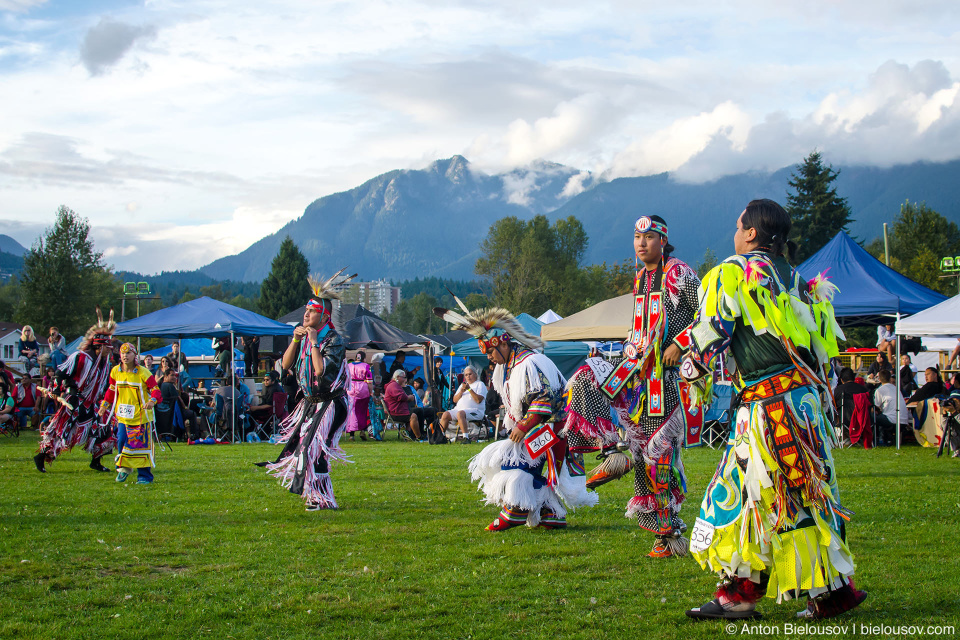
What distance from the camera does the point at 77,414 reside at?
10242 mm

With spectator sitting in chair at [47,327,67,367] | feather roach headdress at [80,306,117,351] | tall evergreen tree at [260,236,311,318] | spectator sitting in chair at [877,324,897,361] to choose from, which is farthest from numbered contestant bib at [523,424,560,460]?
tall evergreen tree at [260,236,311,318]

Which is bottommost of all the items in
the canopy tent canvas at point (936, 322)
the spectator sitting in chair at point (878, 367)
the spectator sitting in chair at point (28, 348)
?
the spectator sitting in chair at point (878, 367)

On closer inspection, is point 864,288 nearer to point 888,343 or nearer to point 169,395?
point 888,343

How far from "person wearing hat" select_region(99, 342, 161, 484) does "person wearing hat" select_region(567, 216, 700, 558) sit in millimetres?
5911

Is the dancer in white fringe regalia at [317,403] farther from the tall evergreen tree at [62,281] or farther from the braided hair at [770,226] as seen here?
the tall evergreen tree at [62,281]

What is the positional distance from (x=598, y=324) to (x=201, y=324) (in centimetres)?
859

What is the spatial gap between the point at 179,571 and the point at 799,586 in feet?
11.5

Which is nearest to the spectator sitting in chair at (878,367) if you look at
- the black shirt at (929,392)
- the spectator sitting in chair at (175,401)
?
the black shirt at (929,392)

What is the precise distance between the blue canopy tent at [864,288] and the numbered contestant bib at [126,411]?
418 inches

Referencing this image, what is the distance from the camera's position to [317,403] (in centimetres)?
715

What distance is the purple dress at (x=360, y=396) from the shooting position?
15.6 m

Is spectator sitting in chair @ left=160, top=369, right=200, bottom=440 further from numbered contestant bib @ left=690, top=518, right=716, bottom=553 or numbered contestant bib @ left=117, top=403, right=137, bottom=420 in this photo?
numbered contestant bib @ left=690, top=518, right=716, bottom=553

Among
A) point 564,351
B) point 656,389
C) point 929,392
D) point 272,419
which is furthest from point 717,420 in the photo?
point 656,389

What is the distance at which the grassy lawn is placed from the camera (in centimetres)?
370
